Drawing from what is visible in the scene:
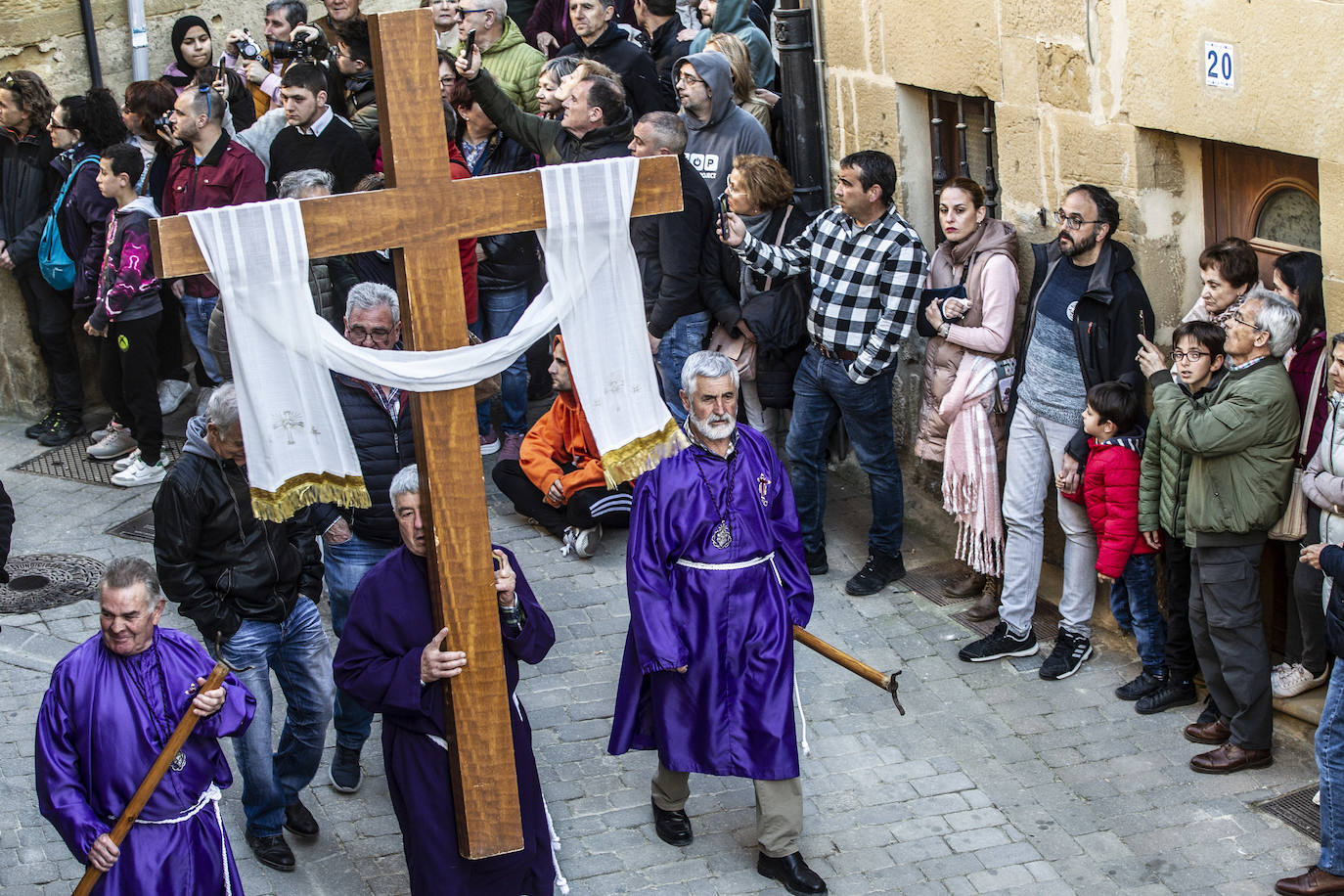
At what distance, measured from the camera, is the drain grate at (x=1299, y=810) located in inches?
254

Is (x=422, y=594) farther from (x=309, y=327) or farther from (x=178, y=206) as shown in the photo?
(x=178, y=206)

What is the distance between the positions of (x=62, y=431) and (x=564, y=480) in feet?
12.0

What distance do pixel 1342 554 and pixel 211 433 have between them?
3969 millimetres

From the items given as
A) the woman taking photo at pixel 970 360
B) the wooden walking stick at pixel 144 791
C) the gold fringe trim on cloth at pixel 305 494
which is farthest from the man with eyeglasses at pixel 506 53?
the wooden walking stick at pixel 144 791

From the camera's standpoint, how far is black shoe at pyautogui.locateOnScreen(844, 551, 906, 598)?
8539 millimetres

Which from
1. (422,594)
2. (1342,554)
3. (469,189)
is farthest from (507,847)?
(1342,554)

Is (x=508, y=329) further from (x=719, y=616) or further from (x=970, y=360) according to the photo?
(x=719, y=616)

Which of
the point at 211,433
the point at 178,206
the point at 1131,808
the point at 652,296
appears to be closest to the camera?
the point at 211,433

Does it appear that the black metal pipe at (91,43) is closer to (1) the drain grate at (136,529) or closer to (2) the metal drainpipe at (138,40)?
(2) the metal drainpipe at (138,40)

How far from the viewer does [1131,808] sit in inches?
263

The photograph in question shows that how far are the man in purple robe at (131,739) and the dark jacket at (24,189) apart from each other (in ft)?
18.3

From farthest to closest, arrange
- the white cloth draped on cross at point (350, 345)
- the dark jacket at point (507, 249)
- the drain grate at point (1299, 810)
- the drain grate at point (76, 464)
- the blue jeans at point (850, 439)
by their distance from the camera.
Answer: the drain grate at point (76, 464) < the dark jacket at point (507, 249) < the blue jeans at point (850, 439) < the drain grate at point (1299, 810) < the white cloth draped on cross at point (350, 345)

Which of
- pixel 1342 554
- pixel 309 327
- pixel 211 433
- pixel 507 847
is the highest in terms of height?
pixel 309 327

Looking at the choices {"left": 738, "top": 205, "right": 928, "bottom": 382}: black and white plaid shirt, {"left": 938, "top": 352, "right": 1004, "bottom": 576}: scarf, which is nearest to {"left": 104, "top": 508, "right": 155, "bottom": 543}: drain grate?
{"left": 738, "top": 205, "right": 928, "bottom": 382}: black and white plaid shirt
